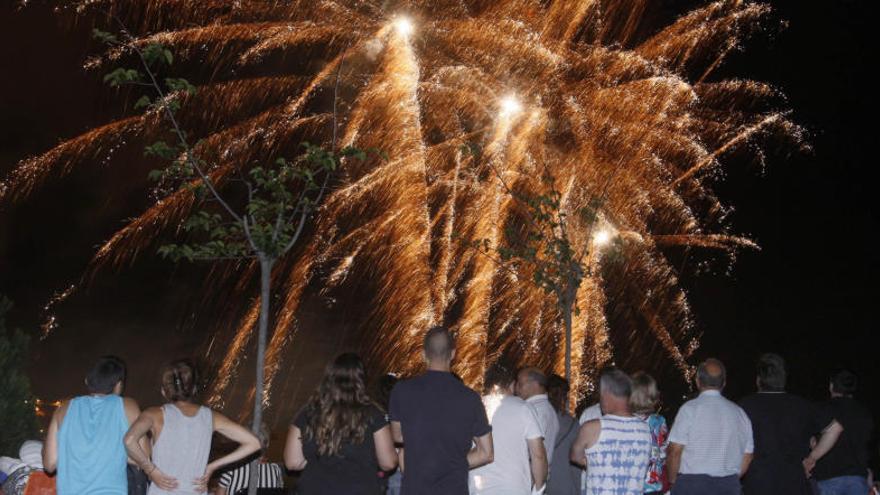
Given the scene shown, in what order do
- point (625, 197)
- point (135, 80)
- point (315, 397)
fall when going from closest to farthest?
point (315, 397), point (135, 80), point (625, 197)

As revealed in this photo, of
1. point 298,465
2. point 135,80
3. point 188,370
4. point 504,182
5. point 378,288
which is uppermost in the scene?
point 378,288

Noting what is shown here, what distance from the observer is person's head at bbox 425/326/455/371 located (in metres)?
7.38

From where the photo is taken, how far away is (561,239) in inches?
652

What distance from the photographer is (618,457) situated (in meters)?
7.74

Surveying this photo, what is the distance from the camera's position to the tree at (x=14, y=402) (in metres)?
12.0

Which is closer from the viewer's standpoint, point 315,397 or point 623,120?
point 315,397

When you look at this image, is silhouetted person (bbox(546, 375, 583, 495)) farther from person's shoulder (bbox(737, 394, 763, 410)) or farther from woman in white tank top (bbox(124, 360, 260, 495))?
woman in white tank top (bbox(124, 360, 260, 495))

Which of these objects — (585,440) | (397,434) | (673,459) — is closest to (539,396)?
(673,459)

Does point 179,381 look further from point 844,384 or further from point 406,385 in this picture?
point 844,384

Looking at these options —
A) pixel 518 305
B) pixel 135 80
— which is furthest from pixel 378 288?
pixel 135 80

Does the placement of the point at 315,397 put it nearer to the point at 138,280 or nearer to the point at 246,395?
the point at 138,280

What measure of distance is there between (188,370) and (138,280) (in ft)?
79.4

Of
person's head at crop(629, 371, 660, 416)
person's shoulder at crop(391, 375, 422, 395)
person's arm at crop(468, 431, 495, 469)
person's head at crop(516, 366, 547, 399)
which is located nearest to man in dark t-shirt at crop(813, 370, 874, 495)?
person's head at crop(629, 371, 660, 416)

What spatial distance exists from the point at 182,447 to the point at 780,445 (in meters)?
5.06
